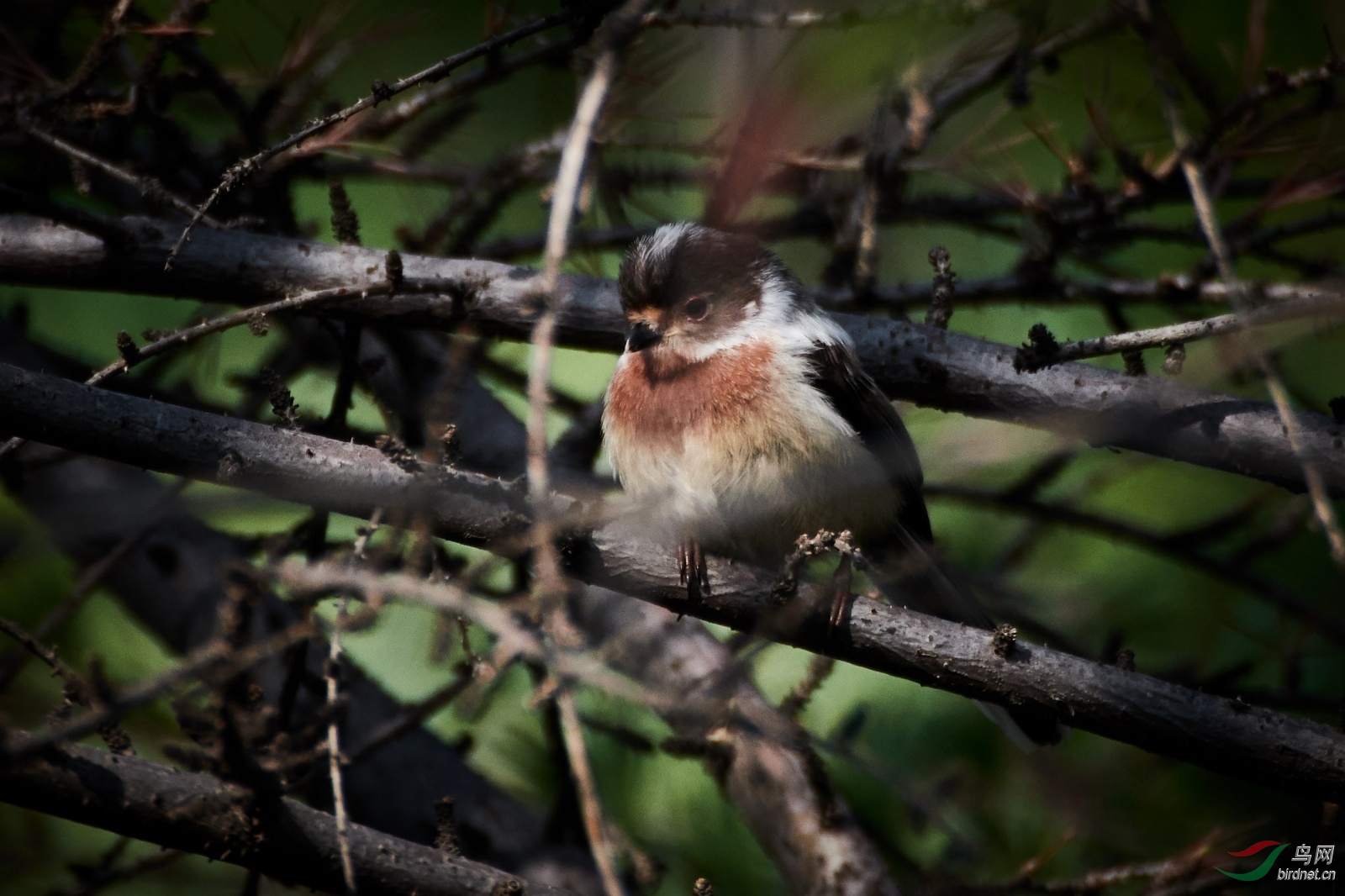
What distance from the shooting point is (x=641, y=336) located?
3.56 m

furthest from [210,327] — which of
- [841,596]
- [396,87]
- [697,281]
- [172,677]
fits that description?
[697,281]

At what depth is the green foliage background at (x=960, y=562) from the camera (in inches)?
142

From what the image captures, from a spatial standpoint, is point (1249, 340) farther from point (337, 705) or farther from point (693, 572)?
point (337, 705)

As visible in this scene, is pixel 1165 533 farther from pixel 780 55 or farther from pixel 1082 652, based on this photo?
pixel 780 55

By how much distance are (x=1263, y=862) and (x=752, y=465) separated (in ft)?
6.56

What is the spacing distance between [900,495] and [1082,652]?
116cm

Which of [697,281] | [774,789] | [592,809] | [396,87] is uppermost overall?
[396,87]

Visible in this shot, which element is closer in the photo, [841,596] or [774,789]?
[841,596]

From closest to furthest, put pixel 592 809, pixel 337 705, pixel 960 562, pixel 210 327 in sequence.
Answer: pixel 592 809
pixel 337 705
pixel 210 327
pixel 960 562

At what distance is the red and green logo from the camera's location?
2920 mm

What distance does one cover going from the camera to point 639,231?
14.7 ft

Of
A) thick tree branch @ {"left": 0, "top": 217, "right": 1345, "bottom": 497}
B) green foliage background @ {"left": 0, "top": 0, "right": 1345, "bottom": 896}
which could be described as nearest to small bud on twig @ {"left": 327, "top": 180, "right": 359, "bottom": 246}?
thick tree branch @ {"left": 0, "top": 217, "right": 1345, "bottom": 497}

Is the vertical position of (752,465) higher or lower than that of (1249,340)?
lower

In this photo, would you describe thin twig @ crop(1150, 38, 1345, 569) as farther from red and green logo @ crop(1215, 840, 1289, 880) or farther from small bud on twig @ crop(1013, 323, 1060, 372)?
red and green logo @ crop(1215, 840, 1289, 880)
